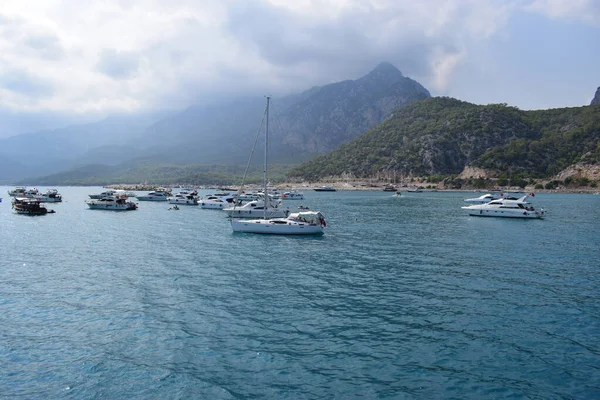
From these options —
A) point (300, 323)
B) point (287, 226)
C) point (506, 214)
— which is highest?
point (287, 226)

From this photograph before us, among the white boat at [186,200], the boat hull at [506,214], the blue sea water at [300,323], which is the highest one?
the white boat at [186,200]

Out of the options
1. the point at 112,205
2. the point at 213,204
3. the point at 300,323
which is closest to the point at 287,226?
the point at 300,323

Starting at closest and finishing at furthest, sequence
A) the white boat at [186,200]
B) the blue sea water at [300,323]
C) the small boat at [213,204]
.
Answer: the blue sea water at [300,323] < the small boat at [213,204] < the white boat at [186,200]

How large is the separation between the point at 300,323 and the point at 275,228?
3531 cm

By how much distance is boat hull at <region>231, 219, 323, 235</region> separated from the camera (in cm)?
5662

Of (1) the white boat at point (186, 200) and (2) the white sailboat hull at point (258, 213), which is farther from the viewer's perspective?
(1) the white boat at point (186, 200)

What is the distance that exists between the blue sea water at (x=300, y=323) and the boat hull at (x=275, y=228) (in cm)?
940

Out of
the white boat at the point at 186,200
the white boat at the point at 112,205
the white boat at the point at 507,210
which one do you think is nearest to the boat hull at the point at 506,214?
the white boat at the point at 507,210

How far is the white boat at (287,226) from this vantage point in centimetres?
5666

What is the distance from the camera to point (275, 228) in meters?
57.8

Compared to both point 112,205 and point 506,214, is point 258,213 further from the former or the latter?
point 506,214

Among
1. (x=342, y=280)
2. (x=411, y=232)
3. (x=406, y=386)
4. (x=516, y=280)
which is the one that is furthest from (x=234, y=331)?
(x=411, y=232)

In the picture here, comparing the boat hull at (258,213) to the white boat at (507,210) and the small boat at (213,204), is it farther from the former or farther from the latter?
the white boat at (507,210)

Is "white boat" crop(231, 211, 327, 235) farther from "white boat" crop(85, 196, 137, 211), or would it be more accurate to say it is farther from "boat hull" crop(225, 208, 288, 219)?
"white boat" crop(85, 196, 137, 211)
